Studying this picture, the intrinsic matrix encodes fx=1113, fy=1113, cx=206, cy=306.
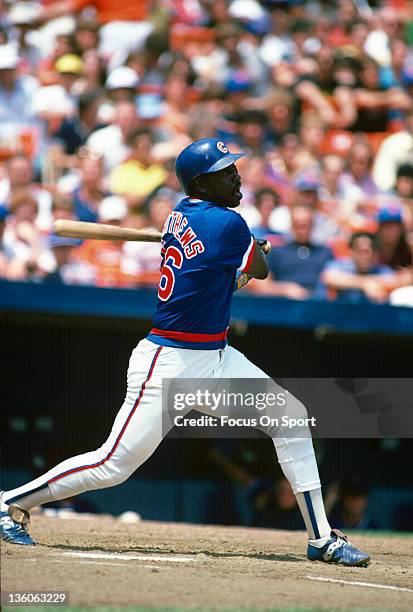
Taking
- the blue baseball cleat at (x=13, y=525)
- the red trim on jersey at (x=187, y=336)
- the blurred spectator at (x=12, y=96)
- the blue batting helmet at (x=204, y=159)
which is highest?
the blurred spectator at (x=12, y=96)

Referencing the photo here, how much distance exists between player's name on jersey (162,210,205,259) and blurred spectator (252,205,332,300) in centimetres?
295

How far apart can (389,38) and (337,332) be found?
4895 mm

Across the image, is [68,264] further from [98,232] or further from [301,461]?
[301,461]

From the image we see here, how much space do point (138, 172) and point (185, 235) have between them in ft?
15.5

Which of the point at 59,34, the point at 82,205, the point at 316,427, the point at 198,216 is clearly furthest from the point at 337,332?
the point at 59,34

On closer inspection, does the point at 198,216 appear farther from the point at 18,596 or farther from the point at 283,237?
the point at 283,237

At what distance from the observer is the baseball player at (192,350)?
4.68m

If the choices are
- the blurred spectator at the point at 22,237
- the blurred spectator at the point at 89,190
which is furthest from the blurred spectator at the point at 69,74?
the blurred spectator at the point at 22,237

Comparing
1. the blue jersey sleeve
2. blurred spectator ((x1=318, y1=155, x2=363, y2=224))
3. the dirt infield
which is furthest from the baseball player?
blurred spectator ((x1=318, y1=155, x2=363, y2=224))

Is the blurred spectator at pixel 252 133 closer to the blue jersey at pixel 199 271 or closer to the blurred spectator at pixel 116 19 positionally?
the blurred spectator at pixel 116 19

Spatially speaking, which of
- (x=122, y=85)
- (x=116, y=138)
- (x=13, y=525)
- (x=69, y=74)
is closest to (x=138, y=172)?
(x=116, y=138)

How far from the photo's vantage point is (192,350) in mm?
4781

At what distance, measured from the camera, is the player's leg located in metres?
4.83

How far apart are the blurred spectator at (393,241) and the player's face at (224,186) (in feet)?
12.4
